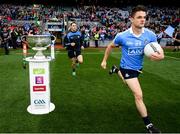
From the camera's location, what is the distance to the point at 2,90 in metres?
9.81

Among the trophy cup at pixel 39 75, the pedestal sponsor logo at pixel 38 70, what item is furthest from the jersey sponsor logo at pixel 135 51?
the pedestal sponsor logo at pixel 38 70

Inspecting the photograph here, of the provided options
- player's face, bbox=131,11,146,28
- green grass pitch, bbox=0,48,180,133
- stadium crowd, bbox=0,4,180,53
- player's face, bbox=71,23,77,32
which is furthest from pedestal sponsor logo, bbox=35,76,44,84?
stadium crowd, bbox=0,4,180,53

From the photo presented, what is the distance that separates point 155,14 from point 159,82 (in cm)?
3880

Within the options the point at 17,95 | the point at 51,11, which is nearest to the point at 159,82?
the point at 17,95

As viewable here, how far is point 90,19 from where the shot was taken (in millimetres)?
43750

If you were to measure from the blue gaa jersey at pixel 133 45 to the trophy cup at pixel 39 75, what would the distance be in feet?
5.78

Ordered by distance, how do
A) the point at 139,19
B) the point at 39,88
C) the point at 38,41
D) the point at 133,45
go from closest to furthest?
the point at 139,19 → the point at 133,45 → the point at 38,41 → the point at 39,88

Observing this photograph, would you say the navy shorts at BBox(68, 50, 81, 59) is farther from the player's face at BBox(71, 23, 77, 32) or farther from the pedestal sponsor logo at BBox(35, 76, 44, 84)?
the pedestal sponsor logo at BBox(35, 76, 44, 84)

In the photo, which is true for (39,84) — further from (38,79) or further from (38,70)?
(38,70)

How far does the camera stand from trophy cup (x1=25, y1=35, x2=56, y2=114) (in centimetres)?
702

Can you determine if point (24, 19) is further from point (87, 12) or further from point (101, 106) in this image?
point (101, 106)

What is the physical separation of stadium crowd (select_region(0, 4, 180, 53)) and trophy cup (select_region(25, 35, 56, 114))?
27023mm

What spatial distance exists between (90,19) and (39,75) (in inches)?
1463

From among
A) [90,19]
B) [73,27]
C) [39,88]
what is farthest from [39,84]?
[90,19]
